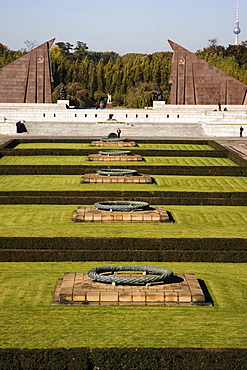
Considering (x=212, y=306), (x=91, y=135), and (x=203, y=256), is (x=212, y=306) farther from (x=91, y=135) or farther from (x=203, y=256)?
(x=91, y=135)

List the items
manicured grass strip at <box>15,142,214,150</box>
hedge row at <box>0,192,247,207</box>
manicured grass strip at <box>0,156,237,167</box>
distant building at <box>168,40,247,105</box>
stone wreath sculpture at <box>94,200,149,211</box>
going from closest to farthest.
→ 1. stone wreath sculpture at <box>94,200,149,211</box>
2. hedge row at <box>0,192,247,207</box>
3. manicured grass strip at <box>0,156,237,167</box>
4. manicured grass strip at <box>15,142,214,150</box>
5. distant building at <box>168,40,247,105</box>

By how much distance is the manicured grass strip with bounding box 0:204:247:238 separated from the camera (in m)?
22.4

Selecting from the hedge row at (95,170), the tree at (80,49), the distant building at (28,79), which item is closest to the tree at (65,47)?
the tree at (80,49)

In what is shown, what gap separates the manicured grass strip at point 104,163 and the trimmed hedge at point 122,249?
1741 cm

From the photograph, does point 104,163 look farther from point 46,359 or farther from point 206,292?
point 46,359

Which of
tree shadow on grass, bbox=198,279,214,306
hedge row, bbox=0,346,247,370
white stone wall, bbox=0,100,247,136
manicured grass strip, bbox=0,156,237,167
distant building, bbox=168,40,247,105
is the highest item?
distant building, bbox=168,40,247,105

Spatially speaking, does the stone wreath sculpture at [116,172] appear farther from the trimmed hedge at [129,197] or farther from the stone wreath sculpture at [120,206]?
the stone wreath sculpture at [120,206]

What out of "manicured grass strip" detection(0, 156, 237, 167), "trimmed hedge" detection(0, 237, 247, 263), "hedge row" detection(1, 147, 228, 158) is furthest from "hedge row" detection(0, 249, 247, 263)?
"hedge row" detection(1, 147, 228, 158)

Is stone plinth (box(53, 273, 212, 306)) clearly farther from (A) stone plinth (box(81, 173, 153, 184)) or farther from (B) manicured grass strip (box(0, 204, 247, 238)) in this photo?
(A) stone plinth (box(81, 173, 153, 184))

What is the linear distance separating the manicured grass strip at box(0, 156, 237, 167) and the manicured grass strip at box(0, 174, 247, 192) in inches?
170

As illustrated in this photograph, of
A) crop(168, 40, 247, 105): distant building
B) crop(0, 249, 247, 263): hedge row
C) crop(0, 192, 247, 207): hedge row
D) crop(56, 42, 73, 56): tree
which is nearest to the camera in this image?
crop(0, 249, 247, 263): hedge row

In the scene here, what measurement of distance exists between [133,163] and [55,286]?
2148 cm

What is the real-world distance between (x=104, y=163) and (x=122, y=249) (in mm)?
18412

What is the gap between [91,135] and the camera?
54.1m
